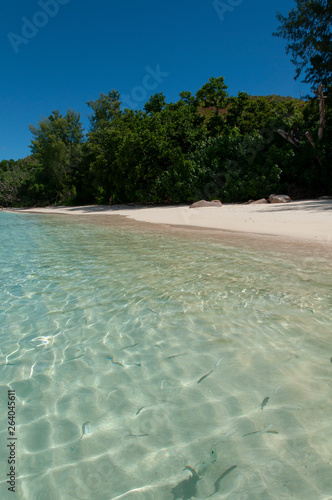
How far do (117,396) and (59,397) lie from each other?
0.39 meters

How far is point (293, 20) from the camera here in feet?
61.2

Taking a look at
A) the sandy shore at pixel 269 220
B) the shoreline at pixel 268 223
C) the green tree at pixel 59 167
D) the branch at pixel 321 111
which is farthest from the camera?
the green tree at pixel 59 167

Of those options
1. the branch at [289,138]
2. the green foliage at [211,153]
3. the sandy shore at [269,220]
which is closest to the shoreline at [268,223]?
the sandy shore at [269,220]

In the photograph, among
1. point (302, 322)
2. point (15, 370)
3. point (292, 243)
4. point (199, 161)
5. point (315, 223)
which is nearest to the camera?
point (15, 370)

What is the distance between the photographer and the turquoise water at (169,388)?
1428 millimetres

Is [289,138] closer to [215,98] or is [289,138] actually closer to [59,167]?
[215,98]

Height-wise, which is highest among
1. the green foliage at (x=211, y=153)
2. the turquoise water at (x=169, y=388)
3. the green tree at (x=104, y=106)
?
Result: the green tree at (x=104, y=106)

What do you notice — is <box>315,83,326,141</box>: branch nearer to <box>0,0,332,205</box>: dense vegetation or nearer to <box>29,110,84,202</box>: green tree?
<box>0,0,332,205</box>: dense vegetation

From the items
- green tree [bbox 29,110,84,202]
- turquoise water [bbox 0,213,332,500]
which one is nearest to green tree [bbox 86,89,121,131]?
green tree [bbox 29,110,84,202]

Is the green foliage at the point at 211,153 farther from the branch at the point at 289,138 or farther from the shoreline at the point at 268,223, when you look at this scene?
the shoreline at the point at 268,223

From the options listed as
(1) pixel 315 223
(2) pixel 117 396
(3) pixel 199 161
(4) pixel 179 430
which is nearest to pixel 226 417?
(4) pixel 179 430

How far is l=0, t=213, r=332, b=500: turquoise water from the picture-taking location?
1428mm

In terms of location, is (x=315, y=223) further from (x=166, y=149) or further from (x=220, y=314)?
(x=166, y=149)

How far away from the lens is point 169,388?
2066 millimetres
